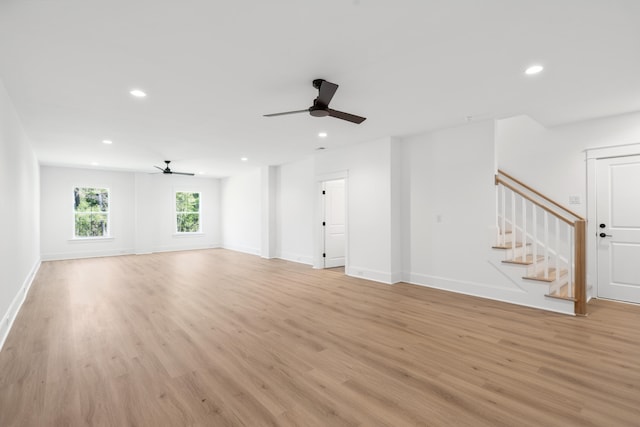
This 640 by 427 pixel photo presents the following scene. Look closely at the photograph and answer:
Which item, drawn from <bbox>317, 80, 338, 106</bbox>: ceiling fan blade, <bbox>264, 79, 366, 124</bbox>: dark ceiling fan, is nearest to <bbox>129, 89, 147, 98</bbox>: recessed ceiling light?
<bbox>264, 79, 366, 124</bbox>: dark ceiling fan

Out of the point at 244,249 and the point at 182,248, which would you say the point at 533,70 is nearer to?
the point at 244,249

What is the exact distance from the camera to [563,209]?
427 centimetres

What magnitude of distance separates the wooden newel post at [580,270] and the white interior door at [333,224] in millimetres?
4326

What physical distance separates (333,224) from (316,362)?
467 centimetres

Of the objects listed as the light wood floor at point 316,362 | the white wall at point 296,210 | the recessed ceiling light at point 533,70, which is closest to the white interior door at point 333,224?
the white wall at point 296,210

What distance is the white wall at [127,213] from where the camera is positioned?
27.6 feet

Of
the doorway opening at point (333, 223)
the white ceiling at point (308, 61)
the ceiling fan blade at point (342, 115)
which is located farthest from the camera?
the doorway opening at point (333, 223)

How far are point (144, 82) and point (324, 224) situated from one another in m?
4.59

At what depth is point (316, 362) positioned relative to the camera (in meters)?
2.57

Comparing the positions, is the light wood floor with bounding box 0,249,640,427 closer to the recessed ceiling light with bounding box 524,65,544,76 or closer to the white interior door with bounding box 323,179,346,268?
the white interior door with bounding box 323,179,346,268

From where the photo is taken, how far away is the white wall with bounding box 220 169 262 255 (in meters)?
9.33

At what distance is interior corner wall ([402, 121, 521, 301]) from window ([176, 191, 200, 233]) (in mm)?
8186

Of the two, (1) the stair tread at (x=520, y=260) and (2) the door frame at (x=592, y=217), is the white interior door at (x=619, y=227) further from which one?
(1) the stair tread at (x=520, y=260)

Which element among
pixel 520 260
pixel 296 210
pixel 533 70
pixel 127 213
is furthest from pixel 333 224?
pixel 127 213
